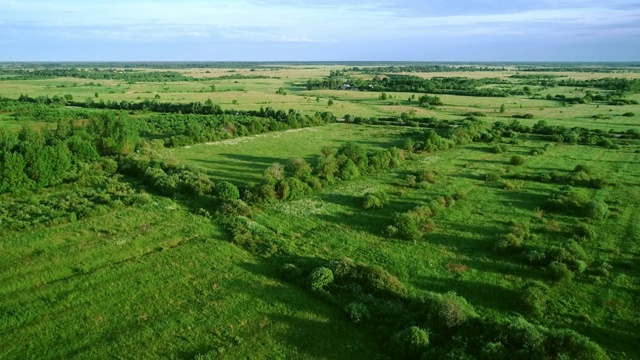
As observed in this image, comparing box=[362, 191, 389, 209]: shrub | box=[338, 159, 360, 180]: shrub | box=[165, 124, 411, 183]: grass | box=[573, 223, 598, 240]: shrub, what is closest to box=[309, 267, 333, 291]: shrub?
box=[362, 191, 389, 209]: shrub

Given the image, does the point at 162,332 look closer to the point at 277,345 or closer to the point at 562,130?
the point at 277,345

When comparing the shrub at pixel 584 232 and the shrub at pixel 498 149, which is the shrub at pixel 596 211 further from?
the shrub at pixel 498 149

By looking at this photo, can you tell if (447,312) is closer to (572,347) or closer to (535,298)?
(572,347)

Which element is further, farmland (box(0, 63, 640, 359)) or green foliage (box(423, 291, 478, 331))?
farmland (box(0, 63, 640, 359))

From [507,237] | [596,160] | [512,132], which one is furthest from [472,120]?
[507,237]

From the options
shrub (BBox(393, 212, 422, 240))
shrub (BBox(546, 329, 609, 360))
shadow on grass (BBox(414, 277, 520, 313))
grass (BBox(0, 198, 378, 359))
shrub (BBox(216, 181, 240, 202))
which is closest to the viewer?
shrub (BBox(546, 329, 609, 360))

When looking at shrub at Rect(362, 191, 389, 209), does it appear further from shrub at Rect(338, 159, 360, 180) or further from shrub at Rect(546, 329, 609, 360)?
shrub at Rect(546, 329, 609, 360)

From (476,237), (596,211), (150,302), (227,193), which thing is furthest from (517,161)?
(150,302)
